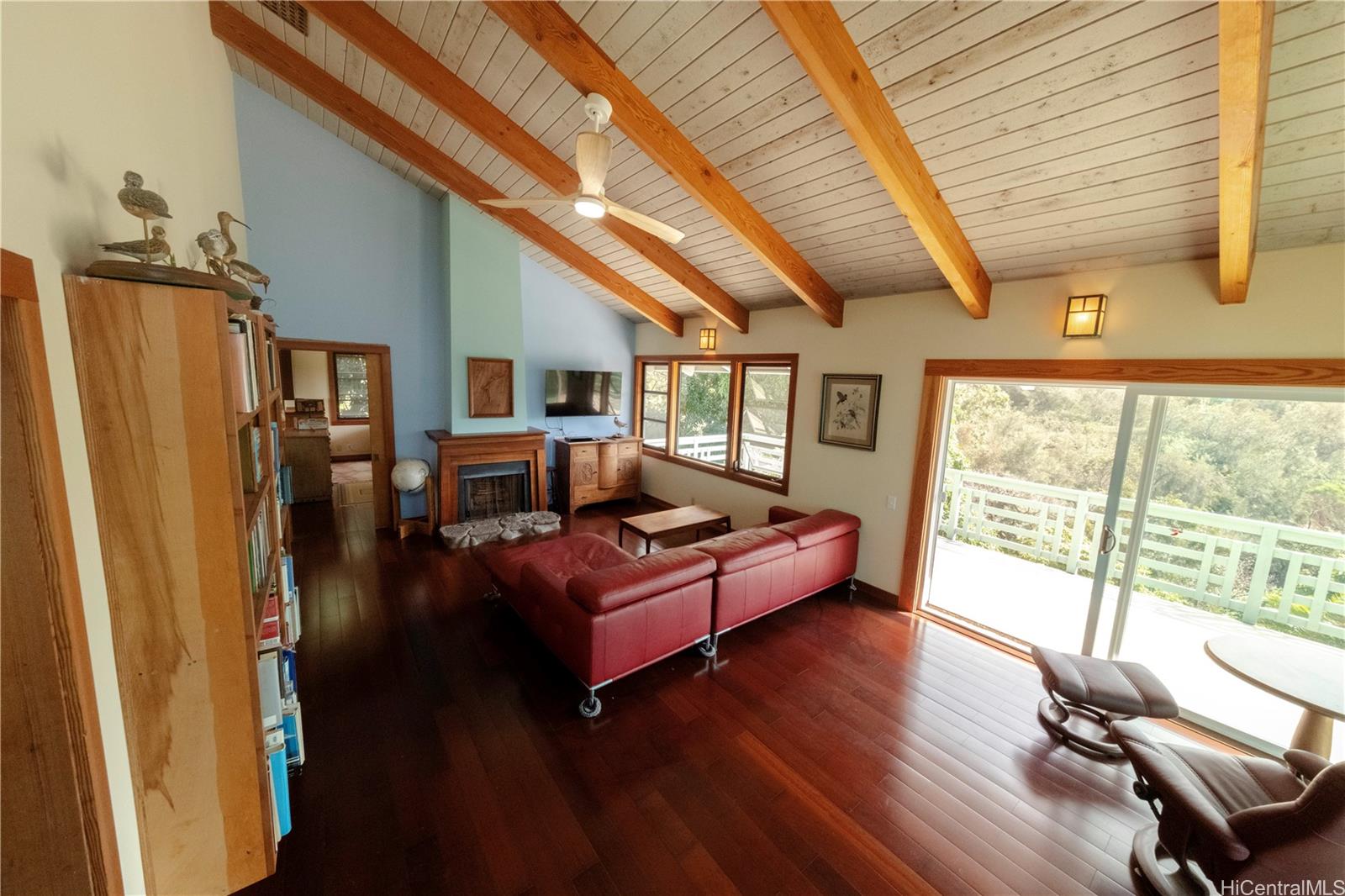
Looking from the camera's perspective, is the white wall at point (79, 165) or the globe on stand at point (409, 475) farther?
the globe on stand at point (409, 475)

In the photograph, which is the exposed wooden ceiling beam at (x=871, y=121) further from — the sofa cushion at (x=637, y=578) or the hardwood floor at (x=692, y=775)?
the hardwood floor at (x=692, y=775)

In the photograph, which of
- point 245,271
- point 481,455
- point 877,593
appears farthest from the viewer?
point 481,455

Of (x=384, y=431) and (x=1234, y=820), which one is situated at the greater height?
(x=384, y=431)

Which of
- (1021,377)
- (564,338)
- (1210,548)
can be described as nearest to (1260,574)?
(1210,548)

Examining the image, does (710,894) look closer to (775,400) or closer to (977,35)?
(977,35)

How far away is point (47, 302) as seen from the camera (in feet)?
3.14

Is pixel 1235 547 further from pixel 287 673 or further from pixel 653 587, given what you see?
pixel 287 673

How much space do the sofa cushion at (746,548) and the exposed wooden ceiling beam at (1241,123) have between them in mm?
2602

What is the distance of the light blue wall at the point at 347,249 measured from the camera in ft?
13.8

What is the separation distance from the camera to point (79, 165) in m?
1.11

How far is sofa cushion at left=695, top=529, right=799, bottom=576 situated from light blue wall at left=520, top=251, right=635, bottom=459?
11.2 ft

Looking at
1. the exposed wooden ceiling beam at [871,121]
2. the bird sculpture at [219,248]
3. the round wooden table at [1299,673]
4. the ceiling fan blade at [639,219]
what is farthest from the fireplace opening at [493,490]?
the round wooden table at [1299,673]

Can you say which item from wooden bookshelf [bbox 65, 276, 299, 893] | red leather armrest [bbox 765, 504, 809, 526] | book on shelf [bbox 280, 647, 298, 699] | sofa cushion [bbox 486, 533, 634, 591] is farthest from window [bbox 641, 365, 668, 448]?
wooden bookshelf [bbox 65, 276, 299, 893]

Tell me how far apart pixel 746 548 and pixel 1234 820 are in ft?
7.00
